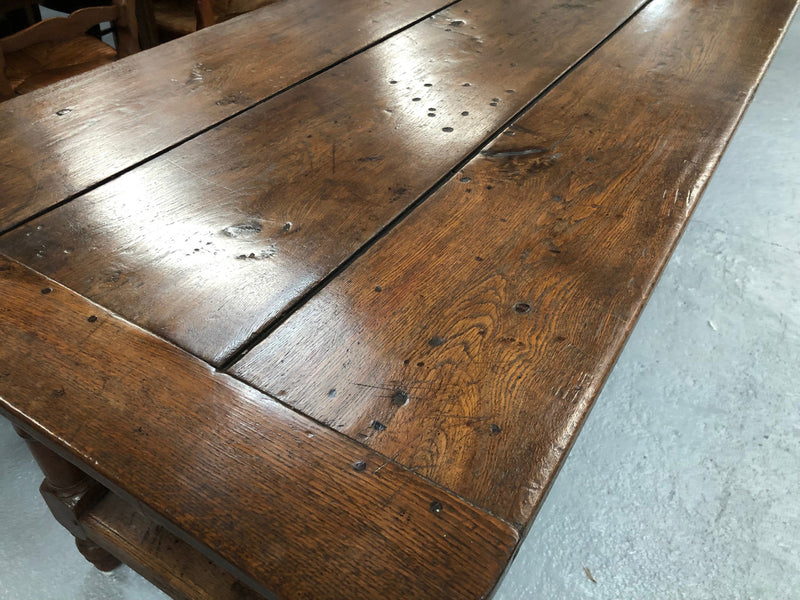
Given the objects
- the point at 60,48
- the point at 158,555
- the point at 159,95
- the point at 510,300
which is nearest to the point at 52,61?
the point at 60,48

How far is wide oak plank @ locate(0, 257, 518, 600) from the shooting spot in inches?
21.1

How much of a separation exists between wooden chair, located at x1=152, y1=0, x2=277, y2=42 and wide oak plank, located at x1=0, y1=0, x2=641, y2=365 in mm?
914

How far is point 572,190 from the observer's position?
98 centimetres

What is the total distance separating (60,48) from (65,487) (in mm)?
1497

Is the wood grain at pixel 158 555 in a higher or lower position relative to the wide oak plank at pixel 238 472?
lower

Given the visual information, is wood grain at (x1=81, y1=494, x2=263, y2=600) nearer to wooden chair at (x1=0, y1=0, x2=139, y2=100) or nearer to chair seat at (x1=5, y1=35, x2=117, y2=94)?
wooden chair at (x1=0, y1=0, x2=139, y2=100)

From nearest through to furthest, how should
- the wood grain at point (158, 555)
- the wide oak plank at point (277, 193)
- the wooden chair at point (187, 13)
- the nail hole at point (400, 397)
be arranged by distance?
1. the nail hole at point (400, 397)
2. the wide oak plank at point (277, 193)
3. the wood grain at point (158, 555)
4. the wooden chair at point (187, 13)

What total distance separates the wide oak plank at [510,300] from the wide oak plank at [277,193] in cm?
5

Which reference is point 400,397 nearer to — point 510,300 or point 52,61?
point 510,300

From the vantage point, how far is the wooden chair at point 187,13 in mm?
2086

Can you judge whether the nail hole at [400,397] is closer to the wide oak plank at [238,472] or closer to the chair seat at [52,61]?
the wide oak plank at [238,472]

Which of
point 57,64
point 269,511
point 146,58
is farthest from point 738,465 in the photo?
point 57,64

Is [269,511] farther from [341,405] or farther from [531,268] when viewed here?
[531,268]

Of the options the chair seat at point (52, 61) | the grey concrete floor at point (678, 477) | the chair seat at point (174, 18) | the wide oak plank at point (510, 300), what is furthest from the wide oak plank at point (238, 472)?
the chair seat at point (174, 18)
